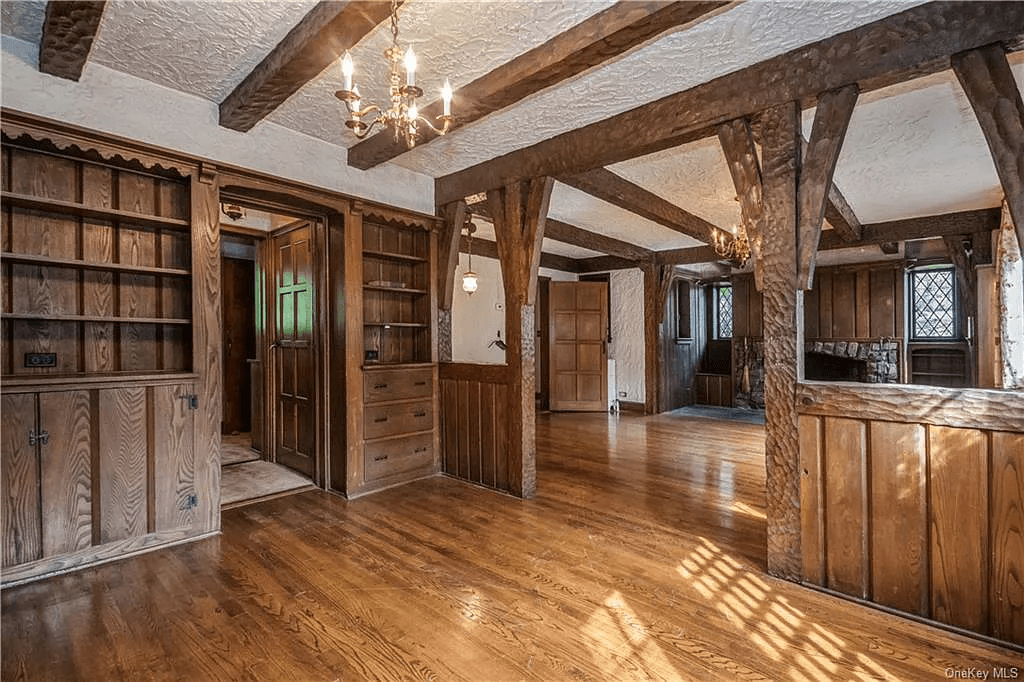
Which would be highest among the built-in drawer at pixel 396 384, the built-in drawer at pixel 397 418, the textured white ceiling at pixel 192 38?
the textured white ceiling at pixel 192 38

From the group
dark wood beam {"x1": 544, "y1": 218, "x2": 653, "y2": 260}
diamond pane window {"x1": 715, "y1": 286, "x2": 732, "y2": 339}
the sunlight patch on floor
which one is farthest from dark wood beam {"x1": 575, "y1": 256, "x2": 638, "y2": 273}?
the sunlight patch on floor

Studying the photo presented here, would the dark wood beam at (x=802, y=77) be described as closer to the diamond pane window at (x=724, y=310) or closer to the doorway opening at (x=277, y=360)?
the doorway opening at (x=277, y=360)

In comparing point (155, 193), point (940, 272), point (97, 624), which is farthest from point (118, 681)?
point (940, 272)

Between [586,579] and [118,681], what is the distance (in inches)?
73.0

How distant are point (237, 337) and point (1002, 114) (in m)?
6.89

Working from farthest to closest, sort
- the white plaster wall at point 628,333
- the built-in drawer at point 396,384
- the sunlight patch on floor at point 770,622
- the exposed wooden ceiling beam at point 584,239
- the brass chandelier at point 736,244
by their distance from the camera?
the white plaster wall at point 628,333 < the exposed wooden ceiling beam at point 584,239 < the brass chandelier at point 736,244 < the built-in drawer at point 396,384 < the sunlight patch on floor at point 770,622

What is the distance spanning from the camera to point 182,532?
2848mm

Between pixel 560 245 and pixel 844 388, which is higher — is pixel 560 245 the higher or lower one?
the higher one

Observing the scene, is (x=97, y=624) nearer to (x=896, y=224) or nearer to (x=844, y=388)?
(x=844, y=388)

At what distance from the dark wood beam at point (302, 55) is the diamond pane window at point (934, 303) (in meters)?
8.69

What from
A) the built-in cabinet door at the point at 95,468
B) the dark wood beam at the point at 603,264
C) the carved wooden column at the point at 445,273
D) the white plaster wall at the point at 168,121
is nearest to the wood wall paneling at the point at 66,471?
the built-in cabinet door at the point at 95,468

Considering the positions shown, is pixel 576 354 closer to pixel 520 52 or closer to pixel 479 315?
pixel 479 315

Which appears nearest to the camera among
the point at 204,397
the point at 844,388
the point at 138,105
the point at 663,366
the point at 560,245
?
the point at 844,388

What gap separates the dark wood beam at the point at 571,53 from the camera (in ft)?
6.39
